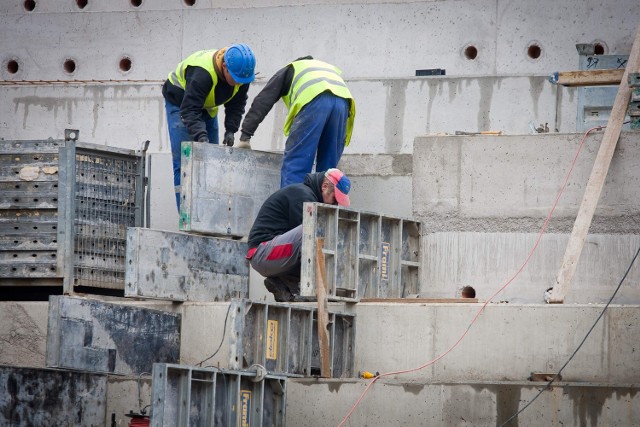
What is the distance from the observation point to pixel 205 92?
12391 mm

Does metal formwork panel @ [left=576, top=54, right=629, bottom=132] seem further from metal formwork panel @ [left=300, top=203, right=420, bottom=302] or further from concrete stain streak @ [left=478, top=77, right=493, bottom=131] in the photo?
metal formwork panel @ [left=300, top=203, right=420, bottom=302]

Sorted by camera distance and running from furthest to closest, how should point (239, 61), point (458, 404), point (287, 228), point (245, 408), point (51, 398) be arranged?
1. point (239, 61)
2. point (287, 228)
3. point (51, 398)
4. point (458, 404)
5. point (245, 408)

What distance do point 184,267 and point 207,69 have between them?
1747 millimetres

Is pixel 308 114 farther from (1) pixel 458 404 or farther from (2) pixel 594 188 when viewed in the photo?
(1) pixel 458 404

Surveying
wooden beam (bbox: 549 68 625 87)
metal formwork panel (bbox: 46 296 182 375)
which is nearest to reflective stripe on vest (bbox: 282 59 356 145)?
wooden beam (bbox: 549 68 625 87)

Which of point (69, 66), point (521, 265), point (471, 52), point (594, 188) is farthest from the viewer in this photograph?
point (69, 66)

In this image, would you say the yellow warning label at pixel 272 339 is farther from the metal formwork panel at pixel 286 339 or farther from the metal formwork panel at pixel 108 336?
the metal formwork panel at pixel 108 336

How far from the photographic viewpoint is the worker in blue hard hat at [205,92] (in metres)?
12.3

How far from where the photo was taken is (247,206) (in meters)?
12.6

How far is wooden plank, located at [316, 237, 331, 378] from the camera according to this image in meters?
10.7

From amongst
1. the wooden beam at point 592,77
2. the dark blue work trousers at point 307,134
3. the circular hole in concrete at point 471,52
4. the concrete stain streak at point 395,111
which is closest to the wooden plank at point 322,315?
the dark blue work trousers at point 307,134

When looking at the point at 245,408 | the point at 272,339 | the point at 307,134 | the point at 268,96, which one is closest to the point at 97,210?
the point at 268,96

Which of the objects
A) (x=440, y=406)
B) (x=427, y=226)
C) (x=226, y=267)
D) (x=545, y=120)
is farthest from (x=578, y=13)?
(x=440, y=406)

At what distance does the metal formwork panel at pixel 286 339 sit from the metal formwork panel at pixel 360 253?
0.20 meters
